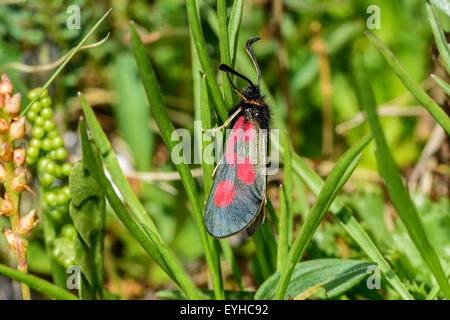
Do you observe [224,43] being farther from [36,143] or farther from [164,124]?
[36,143]

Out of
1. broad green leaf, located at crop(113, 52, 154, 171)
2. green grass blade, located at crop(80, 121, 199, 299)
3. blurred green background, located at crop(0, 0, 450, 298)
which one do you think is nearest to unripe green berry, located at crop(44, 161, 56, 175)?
green grass blade, located at crop(80, 121, 199, 299)

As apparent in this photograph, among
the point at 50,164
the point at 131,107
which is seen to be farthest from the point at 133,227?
the point at 131,107

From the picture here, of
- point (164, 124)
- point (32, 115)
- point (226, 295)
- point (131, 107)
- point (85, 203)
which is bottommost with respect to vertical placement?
point (226, 295)

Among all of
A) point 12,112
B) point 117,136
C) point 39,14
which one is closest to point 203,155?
point 12,112

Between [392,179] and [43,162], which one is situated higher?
[43,162]

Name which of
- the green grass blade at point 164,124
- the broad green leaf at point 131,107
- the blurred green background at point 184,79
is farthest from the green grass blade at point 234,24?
the broad green leaf at point 131,107

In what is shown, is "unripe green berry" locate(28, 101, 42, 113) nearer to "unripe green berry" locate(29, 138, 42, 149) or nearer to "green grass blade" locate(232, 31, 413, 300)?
"unripe green berry" locate(29, 138, 42, 149)
